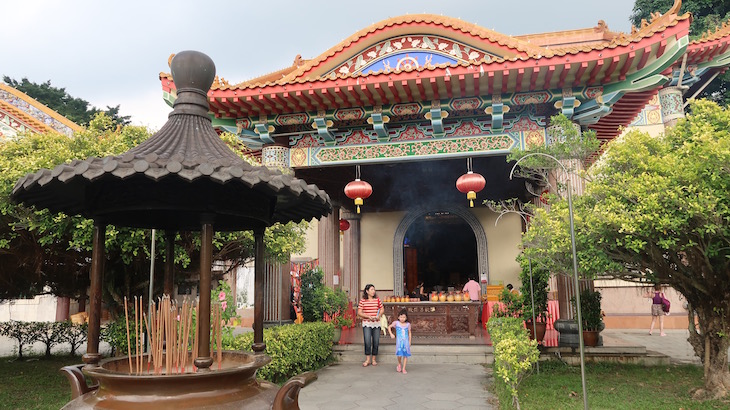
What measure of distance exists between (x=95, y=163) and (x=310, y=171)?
25.4 ft

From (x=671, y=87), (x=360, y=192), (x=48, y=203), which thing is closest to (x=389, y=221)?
(x=360, y=192)

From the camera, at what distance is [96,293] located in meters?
2.77

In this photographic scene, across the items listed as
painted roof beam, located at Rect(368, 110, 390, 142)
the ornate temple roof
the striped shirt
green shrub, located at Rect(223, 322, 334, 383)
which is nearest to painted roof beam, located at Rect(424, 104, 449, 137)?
the ornate temple roof

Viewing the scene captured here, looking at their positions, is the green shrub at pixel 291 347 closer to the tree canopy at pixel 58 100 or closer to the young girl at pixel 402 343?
the young girl at pixel 402 343

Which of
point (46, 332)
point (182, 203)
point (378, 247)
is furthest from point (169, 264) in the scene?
point (378, 247)

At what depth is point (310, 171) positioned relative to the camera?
32.9 feet

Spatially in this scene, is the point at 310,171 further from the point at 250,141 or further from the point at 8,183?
the point at 8,183

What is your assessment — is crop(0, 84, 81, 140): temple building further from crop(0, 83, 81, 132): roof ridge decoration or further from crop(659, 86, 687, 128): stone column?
crop(659, 86, 687, 128): stone column

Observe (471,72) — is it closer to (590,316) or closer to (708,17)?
(590,316)

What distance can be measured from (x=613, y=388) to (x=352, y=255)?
8375 mm

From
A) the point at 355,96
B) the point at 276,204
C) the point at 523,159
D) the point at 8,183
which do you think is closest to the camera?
the point at 276,204

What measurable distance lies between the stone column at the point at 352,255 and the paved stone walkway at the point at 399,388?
5.30 meters

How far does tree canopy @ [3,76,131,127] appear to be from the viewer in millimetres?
24984

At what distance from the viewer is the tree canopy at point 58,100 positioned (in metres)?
25.0
